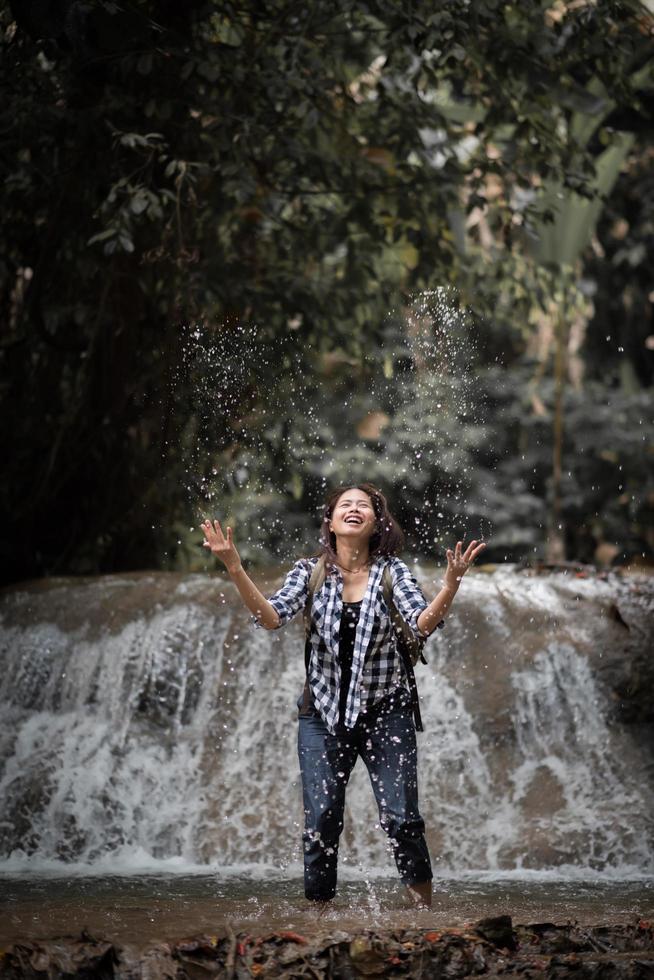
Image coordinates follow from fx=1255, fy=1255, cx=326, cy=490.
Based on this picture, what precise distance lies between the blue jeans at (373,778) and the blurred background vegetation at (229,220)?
4.08m

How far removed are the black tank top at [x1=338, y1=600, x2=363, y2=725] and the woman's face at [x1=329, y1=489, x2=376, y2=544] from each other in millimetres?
232

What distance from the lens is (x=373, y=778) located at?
13.7ft

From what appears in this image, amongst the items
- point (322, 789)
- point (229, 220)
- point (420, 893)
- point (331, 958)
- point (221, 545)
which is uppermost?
point (229, 220)

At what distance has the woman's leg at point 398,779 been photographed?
13.4ft

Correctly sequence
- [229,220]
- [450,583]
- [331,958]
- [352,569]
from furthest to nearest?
1. [229,220]
2. [352,569]
3. [450,583]
4. [331,958]

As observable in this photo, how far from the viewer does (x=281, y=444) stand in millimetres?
10398

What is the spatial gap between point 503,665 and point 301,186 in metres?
4.00

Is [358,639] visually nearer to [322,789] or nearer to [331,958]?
[322,789]

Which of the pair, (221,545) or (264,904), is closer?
(221,545)

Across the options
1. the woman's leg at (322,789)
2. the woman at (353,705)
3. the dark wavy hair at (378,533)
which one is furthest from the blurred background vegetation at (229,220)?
the woman's leg at (322,789)

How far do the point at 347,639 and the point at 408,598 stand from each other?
0.90 feet

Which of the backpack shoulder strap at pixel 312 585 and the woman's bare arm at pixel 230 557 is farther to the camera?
the backpack shoulder strap at pixel 312 585

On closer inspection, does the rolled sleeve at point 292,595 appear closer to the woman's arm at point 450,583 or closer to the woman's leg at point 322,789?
the woman's leg at point 322,789

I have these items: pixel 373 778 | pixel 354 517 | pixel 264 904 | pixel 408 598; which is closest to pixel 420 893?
pixel 373 778
